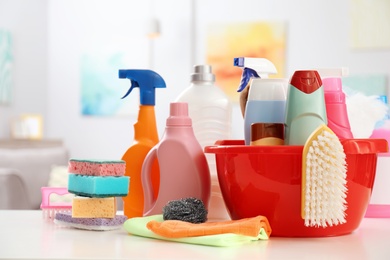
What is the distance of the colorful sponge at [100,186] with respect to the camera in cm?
93

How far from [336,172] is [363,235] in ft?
0.50

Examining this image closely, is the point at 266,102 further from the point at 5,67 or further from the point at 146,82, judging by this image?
the point at 5,67

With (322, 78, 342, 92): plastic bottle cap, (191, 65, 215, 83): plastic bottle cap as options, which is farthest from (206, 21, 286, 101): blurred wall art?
(322, 78, 342, 92): plastic bottle cap

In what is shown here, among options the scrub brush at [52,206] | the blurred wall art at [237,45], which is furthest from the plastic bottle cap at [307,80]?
the blurred wall art at [237,45]

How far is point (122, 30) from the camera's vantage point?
5.01 metres

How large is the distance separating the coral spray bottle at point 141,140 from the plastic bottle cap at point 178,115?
84 mm

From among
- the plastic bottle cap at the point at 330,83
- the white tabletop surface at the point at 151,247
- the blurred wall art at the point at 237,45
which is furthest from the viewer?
the blurred wall art at the point at 237,45

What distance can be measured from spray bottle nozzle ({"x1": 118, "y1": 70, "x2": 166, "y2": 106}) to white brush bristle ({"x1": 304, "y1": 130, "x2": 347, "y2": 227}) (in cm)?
35

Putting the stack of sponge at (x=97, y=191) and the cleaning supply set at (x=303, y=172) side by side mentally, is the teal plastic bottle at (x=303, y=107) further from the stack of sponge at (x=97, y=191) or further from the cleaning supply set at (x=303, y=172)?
the stack of sponge at (x=97, y=191)

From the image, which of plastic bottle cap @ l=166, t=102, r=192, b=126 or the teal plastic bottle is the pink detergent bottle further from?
the teal plastic bottle

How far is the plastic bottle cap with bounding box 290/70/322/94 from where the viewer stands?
3.07 feet

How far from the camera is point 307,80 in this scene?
3.08 ft

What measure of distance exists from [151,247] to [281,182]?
0.20 metres

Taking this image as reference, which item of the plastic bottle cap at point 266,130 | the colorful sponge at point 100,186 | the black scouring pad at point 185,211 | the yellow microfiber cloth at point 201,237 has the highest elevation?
the plastic bottle cap at point 266,130
